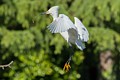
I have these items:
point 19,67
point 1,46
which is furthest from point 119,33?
point 19,67

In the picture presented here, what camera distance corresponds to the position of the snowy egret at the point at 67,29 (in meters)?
2.44

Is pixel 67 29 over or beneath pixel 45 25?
over

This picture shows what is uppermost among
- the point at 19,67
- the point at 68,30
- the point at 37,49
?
the point at 68,30

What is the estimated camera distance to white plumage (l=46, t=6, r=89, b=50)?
8.00ft

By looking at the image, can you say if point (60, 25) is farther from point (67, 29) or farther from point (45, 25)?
point (45, 25)

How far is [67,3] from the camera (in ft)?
19.9

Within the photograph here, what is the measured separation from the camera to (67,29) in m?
2.47

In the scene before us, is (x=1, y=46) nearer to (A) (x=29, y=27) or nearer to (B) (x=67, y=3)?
(A) (x=29, y=27)

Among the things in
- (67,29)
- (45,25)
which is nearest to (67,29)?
(67,29)

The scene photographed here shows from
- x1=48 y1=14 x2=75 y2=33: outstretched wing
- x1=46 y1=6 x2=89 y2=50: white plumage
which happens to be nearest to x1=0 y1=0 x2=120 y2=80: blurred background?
x1=46 y1=6 x2=89 y2=50: white plumage

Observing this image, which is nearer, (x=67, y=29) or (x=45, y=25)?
(x=67, y=29)

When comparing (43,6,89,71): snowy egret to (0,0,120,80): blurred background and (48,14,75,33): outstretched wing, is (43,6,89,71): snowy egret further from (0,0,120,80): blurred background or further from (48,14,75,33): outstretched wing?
(0,0,120,80): blurred background

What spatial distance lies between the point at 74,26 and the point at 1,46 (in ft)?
10.9

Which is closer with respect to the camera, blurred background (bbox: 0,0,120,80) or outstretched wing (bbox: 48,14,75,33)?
outstretched wing (bbox: 48,14,75,33)
